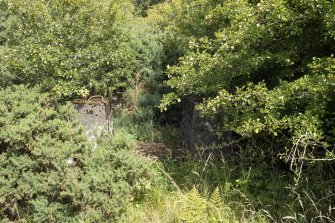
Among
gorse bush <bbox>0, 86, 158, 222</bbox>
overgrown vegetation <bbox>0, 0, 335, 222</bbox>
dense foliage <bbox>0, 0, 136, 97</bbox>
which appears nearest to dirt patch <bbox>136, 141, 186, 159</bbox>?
overgrown vegetation <bbox>0, 0, 335, 222</bbox>

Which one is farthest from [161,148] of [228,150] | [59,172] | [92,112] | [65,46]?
[59,172]

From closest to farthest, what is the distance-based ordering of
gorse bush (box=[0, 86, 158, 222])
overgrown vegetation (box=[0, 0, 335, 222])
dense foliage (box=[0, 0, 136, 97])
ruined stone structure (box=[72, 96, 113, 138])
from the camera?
overgrown vegetation (box=[0, 0, 335, 222]), gorse bush (box=[0, 86, 158, 222]), ruined stone structure (box=[72, 96, 113, 138]), dense foliage (box=[0, 0, 136, 97])

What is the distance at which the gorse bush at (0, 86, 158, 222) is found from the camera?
3.46m

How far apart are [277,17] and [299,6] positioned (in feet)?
1.07

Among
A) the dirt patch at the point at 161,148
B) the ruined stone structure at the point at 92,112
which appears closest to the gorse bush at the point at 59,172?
the ruined stone structure at the point at 92,112

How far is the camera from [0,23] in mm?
10883

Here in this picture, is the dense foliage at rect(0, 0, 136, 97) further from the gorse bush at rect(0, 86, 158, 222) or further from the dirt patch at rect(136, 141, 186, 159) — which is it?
the gorse bush at rect(0, 86, 158, 222)

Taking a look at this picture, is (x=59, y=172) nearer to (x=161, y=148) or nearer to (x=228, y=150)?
(x=228, y=150)

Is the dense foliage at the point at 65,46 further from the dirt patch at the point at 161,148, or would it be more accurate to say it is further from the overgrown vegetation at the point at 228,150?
the overgrown vegetation at the point at 228,150

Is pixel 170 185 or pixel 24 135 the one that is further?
pixel 170 185

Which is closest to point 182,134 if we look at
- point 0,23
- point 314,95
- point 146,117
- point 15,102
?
point 146,117

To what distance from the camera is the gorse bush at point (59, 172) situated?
3461mm

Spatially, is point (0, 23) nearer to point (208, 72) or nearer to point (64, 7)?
point (64, 7)

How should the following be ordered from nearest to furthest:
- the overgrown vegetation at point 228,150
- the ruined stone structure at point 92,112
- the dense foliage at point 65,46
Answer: the overgrown vegetation at point 228,150, the ruined stone structure at point 92,112, the dense foliage at point 65,46
